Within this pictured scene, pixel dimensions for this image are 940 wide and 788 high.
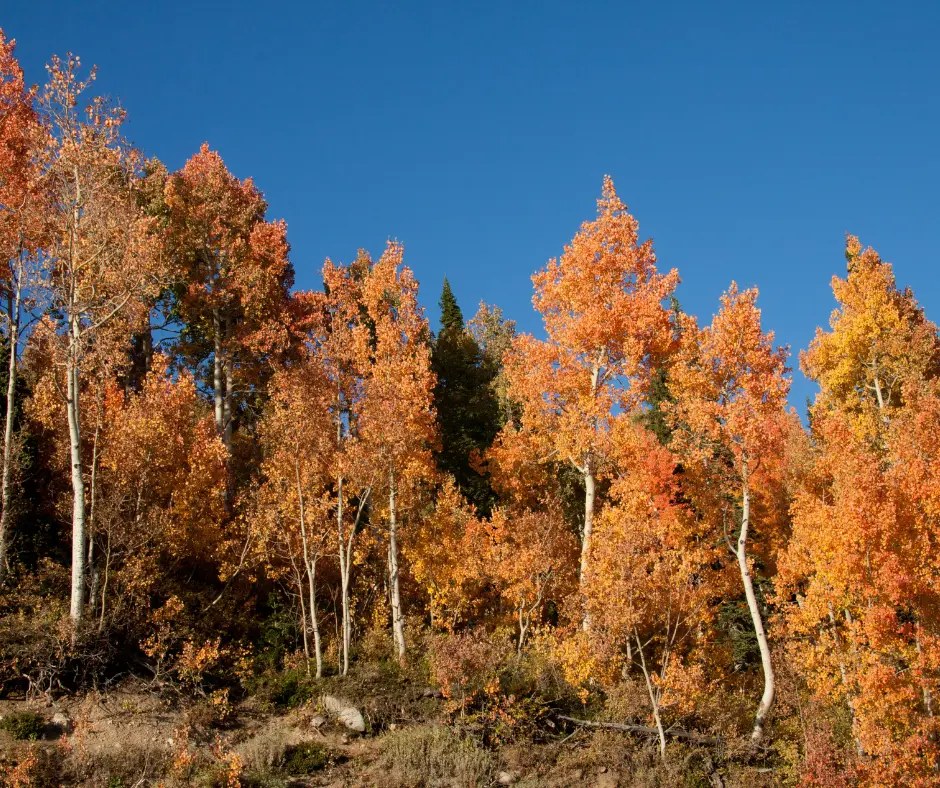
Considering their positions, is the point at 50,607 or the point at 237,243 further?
the point at 237,243

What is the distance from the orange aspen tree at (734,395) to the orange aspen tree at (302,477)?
35.1 feet

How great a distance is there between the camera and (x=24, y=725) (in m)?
15.5

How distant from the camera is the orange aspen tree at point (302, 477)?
69.9 ft

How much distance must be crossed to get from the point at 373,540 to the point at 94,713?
8.60 m

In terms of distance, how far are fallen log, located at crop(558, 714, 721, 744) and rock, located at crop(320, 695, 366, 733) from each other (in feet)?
17.3

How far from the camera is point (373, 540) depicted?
73.6 feet

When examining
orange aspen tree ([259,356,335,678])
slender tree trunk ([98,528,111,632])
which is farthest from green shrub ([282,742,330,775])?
slender tree trunk ([98,528,111,632])

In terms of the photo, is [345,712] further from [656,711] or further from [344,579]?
[656,711]

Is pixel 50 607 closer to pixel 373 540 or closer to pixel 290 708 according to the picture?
pixel 290 708

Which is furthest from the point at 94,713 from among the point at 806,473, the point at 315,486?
the point at 806,473

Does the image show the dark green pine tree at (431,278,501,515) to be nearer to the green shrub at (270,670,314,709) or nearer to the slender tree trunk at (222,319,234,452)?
the slender tree trunk at (222,319,234,452)

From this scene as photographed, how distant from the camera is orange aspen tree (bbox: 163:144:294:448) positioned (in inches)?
1125

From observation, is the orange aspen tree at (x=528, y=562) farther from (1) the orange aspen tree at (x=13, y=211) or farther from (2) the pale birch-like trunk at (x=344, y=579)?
(1) the orange aspen tree at (x=13, y=211)

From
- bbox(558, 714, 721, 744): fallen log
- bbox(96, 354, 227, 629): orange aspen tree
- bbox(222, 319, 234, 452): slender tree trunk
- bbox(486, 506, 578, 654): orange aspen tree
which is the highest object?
bbox(222, 319, 234, 452): slender tree trunk
